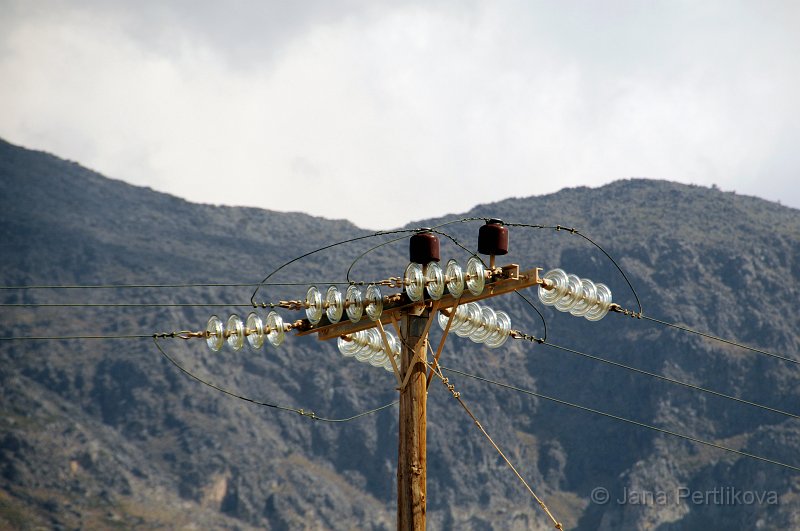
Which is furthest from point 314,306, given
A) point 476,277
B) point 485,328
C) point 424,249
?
point 476,277

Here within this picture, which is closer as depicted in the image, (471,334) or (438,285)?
(438,285)

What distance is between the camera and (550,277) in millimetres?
32812

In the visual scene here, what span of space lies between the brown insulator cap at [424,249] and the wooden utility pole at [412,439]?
1611mm

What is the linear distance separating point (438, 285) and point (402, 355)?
1.65 m

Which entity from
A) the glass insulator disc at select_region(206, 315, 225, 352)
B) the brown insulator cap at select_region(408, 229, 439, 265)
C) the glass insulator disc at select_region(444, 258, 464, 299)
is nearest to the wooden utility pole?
the glass insulator disc at select_region(444, 258, 464, 299)

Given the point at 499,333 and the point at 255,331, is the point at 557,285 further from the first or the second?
the point at 255,331

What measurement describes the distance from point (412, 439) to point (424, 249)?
3.89 metres

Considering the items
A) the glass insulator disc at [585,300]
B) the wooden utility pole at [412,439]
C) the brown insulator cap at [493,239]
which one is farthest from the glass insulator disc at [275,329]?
the glass insulator disc at [585,300]

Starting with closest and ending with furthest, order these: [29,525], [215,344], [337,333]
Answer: [337,333]
[215,344]
[29,525]

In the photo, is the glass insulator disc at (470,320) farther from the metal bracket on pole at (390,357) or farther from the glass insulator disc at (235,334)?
the glass insulator disc at (235,334)

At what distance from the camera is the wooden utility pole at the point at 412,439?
3139 centimetres

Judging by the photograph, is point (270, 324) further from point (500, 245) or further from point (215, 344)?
point (500, 245)

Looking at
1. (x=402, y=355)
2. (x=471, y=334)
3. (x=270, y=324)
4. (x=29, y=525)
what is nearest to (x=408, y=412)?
(x=402, y=355)

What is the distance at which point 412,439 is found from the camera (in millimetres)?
31562
